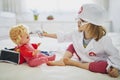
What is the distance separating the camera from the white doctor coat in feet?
3.64

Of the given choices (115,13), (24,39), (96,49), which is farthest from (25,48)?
(115,13)

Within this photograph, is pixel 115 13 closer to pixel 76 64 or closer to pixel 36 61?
pixel 76 64

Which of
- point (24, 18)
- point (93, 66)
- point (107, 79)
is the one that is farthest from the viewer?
point (24, 18)

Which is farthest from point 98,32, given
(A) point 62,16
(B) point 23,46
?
(A) point 62,16

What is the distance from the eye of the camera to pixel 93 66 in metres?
1.11

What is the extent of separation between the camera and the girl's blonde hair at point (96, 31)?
48.1 inches

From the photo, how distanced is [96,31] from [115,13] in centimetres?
→ 200

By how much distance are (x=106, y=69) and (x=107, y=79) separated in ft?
0.30

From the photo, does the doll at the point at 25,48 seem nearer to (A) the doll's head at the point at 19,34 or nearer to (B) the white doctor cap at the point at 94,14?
(A) the doll's head at the point at 19,34

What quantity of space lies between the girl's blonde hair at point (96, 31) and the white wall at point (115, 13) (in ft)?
5.98

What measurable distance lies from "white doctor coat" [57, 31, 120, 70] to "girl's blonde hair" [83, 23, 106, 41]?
3 centimetres

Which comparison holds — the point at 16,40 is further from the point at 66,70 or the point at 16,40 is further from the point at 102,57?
the point at 102,57

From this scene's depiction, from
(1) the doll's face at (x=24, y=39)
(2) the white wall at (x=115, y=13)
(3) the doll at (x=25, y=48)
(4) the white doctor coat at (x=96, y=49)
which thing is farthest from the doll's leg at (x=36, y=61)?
(2) the white wall at (x=115, y=13)

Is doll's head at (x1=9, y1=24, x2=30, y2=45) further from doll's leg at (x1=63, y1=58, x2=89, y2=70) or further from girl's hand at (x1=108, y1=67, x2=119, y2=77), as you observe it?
girl's hand at (x1=108, y1=67, x2=119, y2=77)
